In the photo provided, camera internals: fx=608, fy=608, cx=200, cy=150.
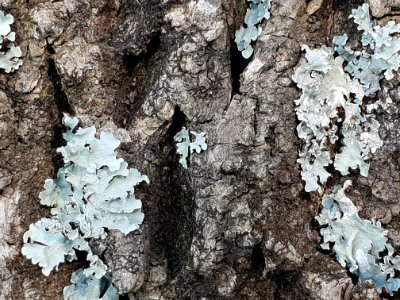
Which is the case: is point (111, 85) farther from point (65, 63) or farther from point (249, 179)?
point (249, 179)

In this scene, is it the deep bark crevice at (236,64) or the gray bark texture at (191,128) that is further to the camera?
the deep bark crevice at (236,64)

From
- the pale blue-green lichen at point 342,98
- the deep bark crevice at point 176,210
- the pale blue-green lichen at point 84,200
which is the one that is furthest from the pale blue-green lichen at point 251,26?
the pale blue-green lichen at point 84,200

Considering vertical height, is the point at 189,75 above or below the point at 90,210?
above

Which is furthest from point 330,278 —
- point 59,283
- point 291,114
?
point 59,283

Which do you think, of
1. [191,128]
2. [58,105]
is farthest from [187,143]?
[58,105]

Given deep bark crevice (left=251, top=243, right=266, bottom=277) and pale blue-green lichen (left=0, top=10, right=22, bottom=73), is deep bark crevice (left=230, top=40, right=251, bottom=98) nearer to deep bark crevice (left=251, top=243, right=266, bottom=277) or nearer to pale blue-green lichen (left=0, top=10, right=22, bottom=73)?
deep bark crevice (left=251, top=243, right=266, bottom=277)

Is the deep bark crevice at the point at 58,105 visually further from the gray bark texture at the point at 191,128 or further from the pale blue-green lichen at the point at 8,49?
the pale blue-green lichen at the point at 8,49
